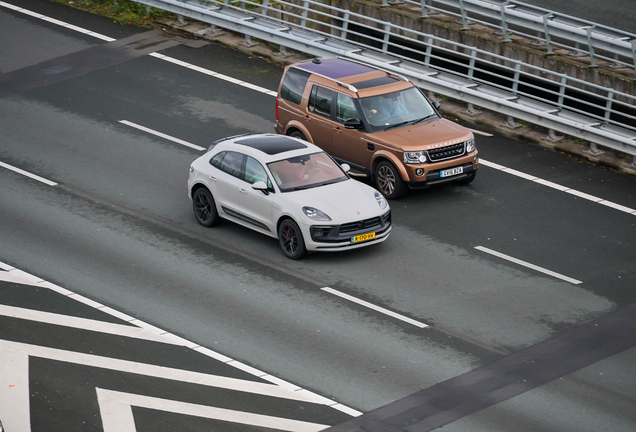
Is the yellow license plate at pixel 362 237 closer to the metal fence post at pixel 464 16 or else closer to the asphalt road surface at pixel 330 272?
the asphalt road surface at pixel 330 272

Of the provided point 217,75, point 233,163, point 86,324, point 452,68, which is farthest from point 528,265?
point 217,75

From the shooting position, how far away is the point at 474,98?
21234 mm

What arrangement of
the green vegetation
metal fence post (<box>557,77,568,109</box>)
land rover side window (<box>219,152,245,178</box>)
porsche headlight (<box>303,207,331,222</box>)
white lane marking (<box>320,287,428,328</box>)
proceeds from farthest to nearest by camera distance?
the green vegetation < metal fence post (<box>557,77,568,109</box>) < land rover side window (<box>219,152,245,178</box>) < porsche headlight (<box>303,207,331,222</box>) < white lane marking (<box>320,287,428,328</box>)

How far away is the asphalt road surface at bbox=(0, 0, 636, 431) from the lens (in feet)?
39.0

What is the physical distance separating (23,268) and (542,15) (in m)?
13.2

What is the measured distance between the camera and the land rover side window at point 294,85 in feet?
62.1

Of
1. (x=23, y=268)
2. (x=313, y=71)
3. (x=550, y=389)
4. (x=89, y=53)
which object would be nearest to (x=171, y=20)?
(x=89, y=53)

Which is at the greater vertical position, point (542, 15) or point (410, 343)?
point (542, 15)

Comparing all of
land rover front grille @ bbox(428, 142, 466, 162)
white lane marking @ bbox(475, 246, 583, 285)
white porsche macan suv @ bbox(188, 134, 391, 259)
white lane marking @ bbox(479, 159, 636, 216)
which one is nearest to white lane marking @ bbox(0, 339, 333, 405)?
white porsche macan suv @ bbox(188, 134, 391, 259)

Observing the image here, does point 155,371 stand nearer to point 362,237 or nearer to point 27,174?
point 362,237

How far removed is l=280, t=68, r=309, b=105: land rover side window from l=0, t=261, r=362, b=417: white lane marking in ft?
21.9

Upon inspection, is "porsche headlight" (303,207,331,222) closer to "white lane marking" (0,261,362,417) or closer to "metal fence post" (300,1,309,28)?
"white lane marking" (0,261,362,417)

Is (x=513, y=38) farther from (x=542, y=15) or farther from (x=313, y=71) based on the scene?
(x=313, y=71)

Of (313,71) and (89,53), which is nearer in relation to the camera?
(313,71)
